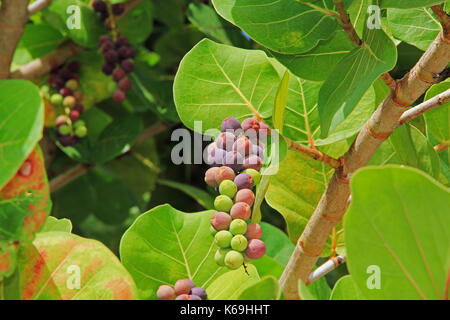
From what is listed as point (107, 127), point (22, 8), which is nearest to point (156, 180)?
point (107, 127)

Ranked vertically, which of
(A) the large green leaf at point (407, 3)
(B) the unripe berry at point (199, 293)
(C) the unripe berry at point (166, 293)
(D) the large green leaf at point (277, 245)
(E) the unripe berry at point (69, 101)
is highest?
(A) the large green leaf at point (407, 3)

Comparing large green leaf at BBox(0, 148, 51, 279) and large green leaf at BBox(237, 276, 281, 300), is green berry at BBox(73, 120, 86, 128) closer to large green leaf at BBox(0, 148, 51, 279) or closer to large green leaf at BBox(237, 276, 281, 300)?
large green leaf at BBox(0, 148, 51, 279)

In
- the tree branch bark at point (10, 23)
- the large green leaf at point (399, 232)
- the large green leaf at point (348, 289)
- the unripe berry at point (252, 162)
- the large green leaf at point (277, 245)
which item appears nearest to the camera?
the large green leaf at point (399, 232)

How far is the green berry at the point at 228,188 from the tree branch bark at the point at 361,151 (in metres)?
0.13

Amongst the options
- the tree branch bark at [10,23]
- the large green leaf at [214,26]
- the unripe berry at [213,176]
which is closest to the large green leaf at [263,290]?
the unripe berry at [213,176]

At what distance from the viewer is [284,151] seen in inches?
27.6

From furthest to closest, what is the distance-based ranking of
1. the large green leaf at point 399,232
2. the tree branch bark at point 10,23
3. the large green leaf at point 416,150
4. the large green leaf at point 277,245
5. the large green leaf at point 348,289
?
1. the tree branch bark at point 10,23
2. the large green leaf at point 277,245
3. the large green leaf at point 416,150
4. the large green leaf at point 348,289
5. the large green leaf at point 399,232

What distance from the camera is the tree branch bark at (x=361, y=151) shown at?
2.18 ft

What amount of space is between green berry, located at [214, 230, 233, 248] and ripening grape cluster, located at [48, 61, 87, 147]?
925 millimetres

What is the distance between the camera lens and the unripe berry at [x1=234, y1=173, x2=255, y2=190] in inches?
27.0

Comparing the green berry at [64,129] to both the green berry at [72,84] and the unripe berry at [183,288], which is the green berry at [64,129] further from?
the unripe berry at [183,288]

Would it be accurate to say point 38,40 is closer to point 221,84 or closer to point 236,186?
point 221,84

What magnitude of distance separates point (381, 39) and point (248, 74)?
0.65 feet
